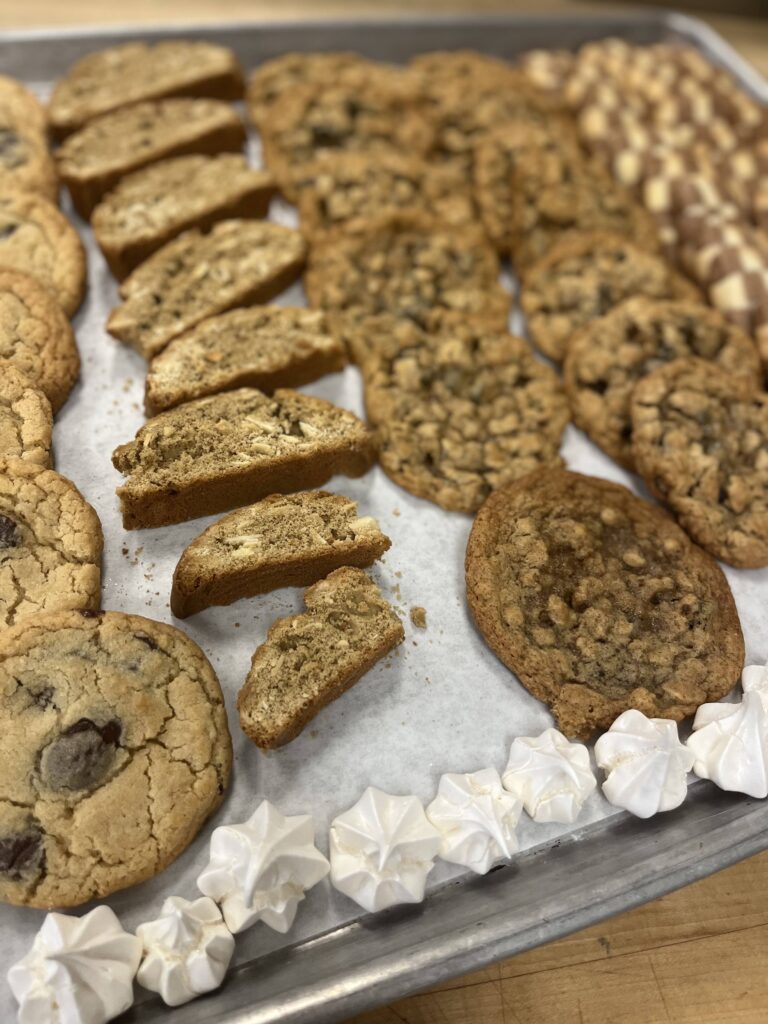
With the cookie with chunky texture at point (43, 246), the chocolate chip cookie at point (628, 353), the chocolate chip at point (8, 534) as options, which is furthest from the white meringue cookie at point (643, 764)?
the cookie with chunky texture at point (43, 246)

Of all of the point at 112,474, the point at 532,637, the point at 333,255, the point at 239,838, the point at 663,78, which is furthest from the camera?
the point at 663,78

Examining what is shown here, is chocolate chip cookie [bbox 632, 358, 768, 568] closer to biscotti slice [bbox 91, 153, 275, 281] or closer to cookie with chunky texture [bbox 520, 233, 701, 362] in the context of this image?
cookie with chunky texture [bbox 520, 233, 701, 362]

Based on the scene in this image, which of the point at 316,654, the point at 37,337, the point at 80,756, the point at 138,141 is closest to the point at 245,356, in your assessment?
the point at 37,337

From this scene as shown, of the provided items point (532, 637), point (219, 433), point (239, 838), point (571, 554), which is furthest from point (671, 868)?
point (219, 433)

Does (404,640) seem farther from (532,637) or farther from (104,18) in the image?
(104,18)

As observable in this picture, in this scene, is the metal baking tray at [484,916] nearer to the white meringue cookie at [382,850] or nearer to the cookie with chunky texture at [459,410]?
the white meringue cookie at [382,850]

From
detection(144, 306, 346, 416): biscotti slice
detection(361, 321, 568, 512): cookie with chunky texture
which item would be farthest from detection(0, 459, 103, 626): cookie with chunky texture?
detection(361, 321, 568, 512): cookie with chunky texture
